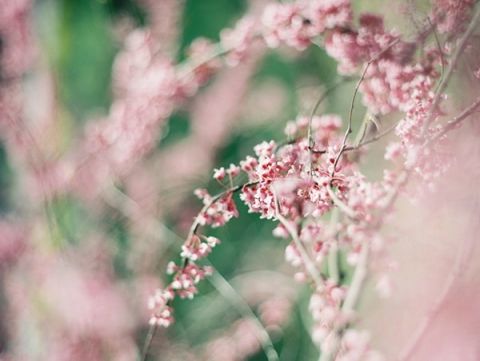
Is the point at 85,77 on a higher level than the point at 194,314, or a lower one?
higher

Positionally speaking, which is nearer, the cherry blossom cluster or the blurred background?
the cherry blossom cluster

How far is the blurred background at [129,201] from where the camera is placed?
57.7 inches

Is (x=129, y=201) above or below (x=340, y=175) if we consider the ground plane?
above

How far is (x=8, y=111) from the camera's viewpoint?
1.54 meters

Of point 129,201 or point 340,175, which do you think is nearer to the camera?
point 340,175

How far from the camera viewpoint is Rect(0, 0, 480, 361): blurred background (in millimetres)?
1465

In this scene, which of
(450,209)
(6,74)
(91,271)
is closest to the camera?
(450,209)

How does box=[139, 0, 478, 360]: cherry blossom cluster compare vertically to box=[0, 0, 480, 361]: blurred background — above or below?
below

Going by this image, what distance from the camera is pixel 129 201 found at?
1556 mm

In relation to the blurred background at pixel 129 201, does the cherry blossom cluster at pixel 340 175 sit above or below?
below

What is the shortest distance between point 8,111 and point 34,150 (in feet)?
0.51

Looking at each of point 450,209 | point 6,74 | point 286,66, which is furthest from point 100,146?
point 450,209

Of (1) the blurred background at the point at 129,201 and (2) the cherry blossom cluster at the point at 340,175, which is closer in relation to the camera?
(2) the cherry blossom cluster at the point at 340,175

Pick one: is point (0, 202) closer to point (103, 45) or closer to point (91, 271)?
point (91, 271)
